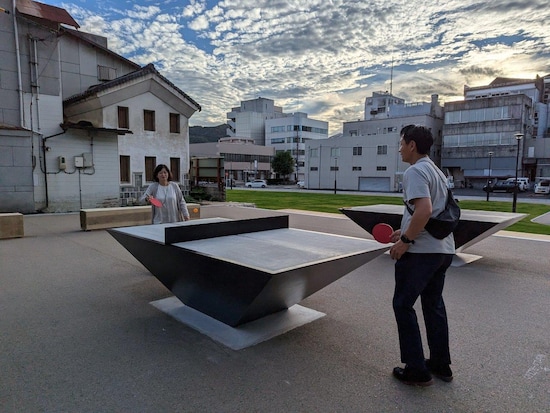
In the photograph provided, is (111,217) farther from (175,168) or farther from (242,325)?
(175,168)

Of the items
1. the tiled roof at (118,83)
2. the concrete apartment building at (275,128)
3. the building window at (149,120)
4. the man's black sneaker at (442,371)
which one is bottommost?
the man's black sneaker at (442,371)

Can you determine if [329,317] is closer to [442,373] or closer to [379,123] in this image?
[442,373]

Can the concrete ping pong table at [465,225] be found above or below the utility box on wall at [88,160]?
below

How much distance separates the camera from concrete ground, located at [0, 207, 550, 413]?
269 cm

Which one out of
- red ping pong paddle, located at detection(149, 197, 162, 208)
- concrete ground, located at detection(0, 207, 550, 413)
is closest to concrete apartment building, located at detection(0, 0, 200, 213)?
concrete ground, located at detection(0, 207, 550, 413)

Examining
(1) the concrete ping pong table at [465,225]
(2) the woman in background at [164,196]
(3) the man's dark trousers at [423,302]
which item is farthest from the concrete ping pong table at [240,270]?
(1) the concrete ping pong table at [465,225]

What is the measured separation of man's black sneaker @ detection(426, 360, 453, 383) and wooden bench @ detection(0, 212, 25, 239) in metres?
10.3

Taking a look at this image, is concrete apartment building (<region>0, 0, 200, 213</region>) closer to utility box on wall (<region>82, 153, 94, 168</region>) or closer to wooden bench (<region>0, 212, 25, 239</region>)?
utility box on wall (<region>82, 153, 94, 168</region>)

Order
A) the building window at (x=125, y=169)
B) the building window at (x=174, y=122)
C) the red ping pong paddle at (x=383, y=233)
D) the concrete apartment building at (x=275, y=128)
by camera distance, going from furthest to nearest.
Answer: the concrete apartment building at (x=275, y=128)
the building window at (x=174, y=122)
the building window at (x=125, y=169)
the red ping pong paddle at (x=383, y=233)

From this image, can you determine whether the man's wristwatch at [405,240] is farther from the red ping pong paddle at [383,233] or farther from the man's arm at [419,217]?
the red ping pong paddle at [383,233]

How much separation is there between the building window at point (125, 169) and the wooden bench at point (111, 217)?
7059 mm

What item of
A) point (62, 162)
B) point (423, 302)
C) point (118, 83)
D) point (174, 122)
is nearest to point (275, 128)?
point (174, 122)

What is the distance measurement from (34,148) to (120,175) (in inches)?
153

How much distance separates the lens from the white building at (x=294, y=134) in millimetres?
80812
